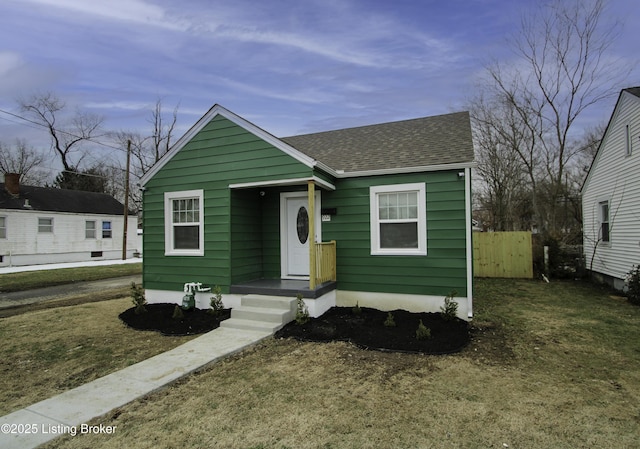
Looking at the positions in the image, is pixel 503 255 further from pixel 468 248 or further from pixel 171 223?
pixel 171 223

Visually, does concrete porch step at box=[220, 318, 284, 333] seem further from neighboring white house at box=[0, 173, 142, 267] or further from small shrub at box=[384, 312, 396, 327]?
neighboring white house at box=[0, 173, 142, 267]

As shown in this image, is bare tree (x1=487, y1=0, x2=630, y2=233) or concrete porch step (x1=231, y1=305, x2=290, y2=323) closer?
concrete porch step (x1=231, y1=305, x2=290, y2=323)

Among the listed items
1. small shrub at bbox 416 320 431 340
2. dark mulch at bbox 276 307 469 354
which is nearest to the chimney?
dark mulch at bbox 276 307 469 354

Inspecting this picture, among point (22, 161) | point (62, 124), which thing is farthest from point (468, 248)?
point (22, 161)

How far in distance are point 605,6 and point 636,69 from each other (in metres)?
3.48

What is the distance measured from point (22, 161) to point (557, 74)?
4098cm

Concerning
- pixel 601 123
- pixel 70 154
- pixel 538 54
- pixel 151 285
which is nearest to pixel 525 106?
pixel 538 54

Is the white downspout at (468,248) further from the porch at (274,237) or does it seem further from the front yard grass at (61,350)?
the front yard grass at (61,350)

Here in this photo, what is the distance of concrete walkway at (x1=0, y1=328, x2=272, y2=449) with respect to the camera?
2.93 metres

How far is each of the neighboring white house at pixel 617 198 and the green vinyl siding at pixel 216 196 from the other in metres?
9.50

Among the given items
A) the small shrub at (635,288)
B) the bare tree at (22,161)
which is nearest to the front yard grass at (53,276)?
the small shrub at (635,288)

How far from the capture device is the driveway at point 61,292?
31.3ft

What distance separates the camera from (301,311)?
20.4ft

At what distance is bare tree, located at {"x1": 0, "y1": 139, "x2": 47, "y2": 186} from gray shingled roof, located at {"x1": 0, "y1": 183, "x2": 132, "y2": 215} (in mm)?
12827
